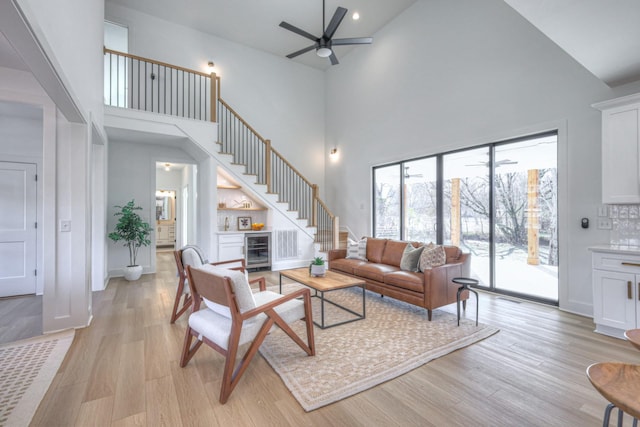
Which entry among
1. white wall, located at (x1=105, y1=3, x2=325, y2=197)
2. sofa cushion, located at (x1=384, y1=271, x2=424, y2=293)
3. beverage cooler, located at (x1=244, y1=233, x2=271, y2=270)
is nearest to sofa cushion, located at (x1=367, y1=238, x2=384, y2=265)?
sofa cushion, located at (x1=384, y1=271, x2=424, y2=293)

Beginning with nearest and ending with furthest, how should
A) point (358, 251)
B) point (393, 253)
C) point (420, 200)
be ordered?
point (393, 253) → point (358, 251) → point (420, 200)

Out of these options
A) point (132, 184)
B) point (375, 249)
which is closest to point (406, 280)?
point (375, 249)

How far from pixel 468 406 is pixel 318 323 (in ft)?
5.63

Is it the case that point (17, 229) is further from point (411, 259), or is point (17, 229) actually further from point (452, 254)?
point (452, 254)

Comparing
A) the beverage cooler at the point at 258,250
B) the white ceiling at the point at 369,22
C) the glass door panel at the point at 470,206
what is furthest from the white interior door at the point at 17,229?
the glass door panel at the point at 470,206

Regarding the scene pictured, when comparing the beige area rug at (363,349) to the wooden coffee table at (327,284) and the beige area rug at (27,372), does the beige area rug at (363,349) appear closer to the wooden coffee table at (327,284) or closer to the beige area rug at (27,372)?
the wooden coffee table at (327,284)

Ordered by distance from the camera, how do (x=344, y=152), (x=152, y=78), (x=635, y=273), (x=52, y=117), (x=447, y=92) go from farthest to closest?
(x=344, y=152), (x=152, y=78), (x=447, y=92), (x=52, y=117), (x=635, y=273)

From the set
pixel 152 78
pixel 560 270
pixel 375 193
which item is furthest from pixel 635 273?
pixel 152 78

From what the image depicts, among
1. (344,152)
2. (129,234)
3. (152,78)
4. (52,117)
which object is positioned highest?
(152,78)

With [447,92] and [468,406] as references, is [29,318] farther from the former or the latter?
[447,92]

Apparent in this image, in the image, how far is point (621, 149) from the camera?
3.10 metres

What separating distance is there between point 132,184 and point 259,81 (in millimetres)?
4048

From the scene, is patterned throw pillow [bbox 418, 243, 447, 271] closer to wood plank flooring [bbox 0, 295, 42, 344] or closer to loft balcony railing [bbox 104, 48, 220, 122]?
wood plank flooring [bbox 0, 295, 42, 344]

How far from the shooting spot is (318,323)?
3334 mm
